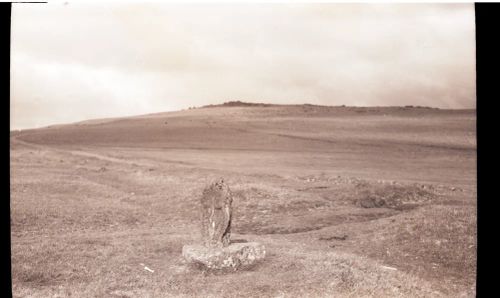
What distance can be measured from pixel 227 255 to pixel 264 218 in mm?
8571

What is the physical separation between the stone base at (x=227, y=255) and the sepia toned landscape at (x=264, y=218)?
28cm

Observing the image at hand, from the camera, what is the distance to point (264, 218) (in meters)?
21.5

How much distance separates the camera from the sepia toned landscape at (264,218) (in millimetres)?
11977

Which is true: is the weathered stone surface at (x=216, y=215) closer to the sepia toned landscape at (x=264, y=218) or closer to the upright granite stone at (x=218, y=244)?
the upright granite stone at (x=218, y=244)

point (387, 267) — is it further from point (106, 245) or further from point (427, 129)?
point (427, 129)

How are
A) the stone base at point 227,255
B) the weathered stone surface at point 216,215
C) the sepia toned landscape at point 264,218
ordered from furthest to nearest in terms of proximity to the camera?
the weathered stone surface at point 216,215 < the stone base at point 227,255 < the sepia toned landscape at point 264,218

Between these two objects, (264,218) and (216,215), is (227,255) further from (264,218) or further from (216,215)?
(264,218)

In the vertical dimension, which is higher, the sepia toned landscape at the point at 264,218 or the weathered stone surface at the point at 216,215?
the weathered stone surface at the point at 216,215

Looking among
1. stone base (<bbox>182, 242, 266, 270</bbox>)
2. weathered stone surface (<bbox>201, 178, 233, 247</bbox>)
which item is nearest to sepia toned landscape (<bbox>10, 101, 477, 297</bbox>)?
stone base (<bbox>182, 242, 266, 270</bbox>)

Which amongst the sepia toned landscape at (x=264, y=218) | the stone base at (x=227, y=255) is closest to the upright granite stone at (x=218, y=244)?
the stone base at (x=227, y=255)
